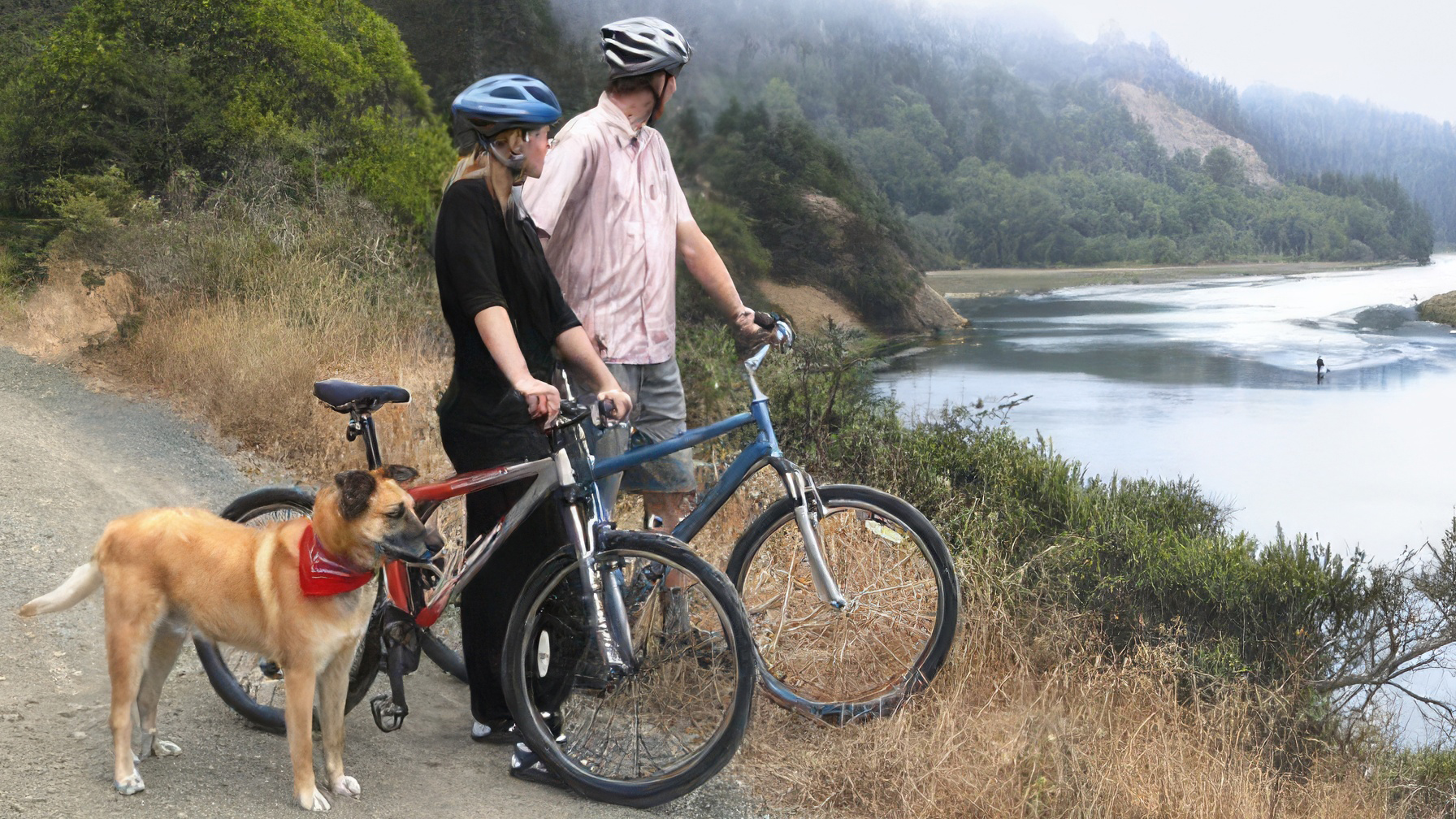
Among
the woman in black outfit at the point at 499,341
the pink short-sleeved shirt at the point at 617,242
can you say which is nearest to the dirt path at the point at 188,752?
the woman in black outfit at the point at 499,341

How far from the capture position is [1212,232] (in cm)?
3253

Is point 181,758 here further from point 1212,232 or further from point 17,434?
point 1212,232

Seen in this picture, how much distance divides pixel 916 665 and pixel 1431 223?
126 ft

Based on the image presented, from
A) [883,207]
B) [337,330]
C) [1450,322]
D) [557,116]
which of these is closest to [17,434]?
[337,330]

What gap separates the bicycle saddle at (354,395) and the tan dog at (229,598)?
1.28ft

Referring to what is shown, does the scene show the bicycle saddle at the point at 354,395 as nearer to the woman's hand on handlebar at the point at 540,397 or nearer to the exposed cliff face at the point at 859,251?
the woman's hand on handlebar at the point at 540,397

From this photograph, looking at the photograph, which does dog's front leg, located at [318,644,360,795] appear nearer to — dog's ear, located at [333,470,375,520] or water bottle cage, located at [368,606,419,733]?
water bottle cage, located at [368,606,419,733]

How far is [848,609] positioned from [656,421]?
3.06ft

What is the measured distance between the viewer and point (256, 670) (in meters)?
3.70

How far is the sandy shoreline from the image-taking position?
83.0 feet

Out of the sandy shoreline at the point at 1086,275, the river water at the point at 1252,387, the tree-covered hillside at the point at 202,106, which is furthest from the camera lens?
the sandy shoreline at the point at 1086,275

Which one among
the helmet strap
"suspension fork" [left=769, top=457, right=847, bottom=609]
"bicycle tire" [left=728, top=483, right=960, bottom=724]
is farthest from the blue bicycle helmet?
"bicycle tire" [left=728, top=483, right=960, bottom=724]

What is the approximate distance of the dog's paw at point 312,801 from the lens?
3.05 metres

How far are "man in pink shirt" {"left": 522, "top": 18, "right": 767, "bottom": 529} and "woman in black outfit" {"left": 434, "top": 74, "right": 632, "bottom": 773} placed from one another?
30 centimetres
